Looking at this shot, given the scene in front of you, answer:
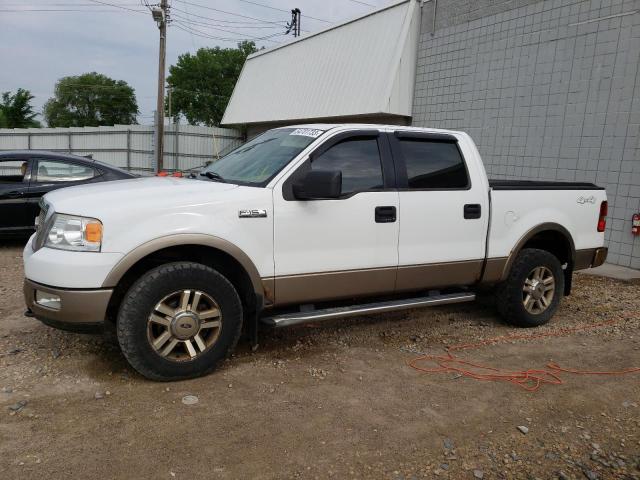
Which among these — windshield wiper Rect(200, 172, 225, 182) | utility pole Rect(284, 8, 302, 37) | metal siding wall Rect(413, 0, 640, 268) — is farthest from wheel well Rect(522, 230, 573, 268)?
utility pole Rect(284, 8, 302, 37)

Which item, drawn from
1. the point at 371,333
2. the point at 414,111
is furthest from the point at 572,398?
the point at 414,111

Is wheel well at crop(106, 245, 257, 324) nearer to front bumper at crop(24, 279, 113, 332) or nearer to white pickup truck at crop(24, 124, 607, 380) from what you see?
white pickup truck at crop(24, 124, 607, 380)

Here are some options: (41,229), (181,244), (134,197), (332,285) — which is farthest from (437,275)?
(41,229)

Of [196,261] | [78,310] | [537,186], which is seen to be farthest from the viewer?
[537,186]

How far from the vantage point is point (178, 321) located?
3.68 m

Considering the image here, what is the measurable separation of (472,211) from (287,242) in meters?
1.86

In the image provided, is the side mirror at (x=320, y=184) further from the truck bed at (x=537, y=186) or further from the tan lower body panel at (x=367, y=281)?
the truck bed at (x=537, y=186)

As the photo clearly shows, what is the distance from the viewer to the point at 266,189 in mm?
3943

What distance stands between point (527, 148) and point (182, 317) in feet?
28.1

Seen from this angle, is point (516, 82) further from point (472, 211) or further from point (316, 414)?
point (316, 414)

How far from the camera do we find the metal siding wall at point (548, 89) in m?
8.64

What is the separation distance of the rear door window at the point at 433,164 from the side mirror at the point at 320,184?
3.25ft

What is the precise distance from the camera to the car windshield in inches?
164

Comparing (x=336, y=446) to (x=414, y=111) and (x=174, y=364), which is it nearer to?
(x=174, y=364)
